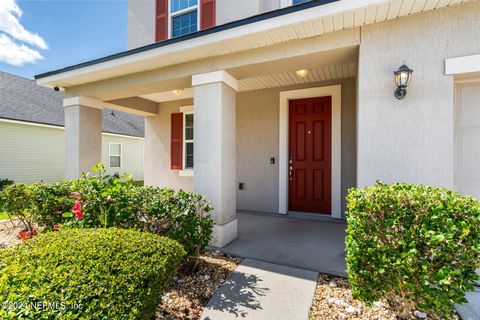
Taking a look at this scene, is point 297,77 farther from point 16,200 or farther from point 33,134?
point 33,134

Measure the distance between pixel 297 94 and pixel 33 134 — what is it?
478 inches

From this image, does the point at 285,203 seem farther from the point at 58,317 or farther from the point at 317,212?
the point at 58,317

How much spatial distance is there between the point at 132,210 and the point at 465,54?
443cm

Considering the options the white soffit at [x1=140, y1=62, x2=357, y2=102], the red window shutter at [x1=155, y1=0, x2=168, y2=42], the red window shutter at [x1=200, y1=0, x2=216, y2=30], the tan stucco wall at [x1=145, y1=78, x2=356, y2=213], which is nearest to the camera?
the white soffit at [x1=140, y1=62, x2=357, y2=102]

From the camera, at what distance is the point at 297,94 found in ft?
18.5

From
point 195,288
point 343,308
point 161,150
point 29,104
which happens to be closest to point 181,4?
point 161,150

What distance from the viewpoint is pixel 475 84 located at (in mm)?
2967

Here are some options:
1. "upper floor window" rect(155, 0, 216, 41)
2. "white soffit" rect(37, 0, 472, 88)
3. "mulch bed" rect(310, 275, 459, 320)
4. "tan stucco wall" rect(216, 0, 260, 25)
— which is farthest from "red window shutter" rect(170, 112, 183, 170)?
"mulch bed" rect(310, 275, 459, 320)

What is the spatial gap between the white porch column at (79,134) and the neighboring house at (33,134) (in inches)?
270

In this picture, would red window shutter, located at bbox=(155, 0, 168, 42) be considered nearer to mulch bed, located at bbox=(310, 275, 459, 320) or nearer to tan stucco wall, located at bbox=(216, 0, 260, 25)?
tan stucco wall, located at bbox=(216, 0, 260, 25)

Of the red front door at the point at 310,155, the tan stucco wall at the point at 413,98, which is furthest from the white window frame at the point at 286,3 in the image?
the red front door at the point at 310,155

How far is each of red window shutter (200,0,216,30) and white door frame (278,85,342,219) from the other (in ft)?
7.51

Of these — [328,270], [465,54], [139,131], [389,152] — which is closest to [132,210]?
[328,270]

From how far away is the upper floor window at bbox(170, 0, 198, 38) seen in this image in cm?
549
